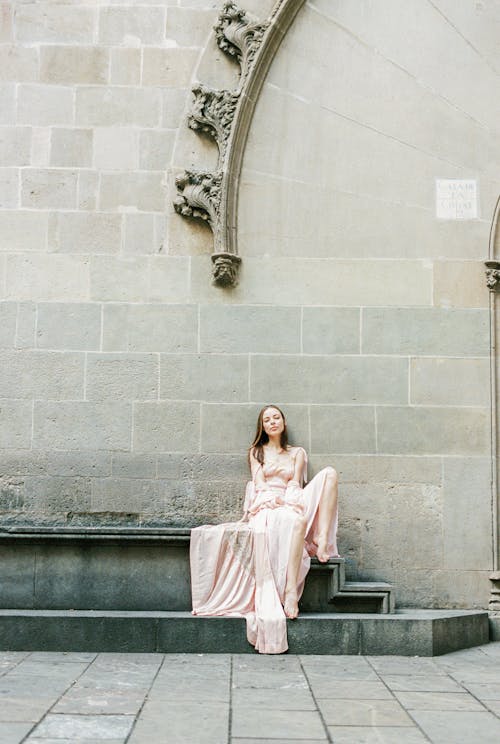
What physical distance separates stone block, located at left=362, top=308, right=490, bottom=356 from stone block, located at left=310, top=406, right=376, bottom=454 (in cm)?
61

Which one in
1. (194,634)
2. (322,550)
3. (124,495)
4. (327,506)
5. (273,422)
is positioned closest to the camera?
(194,634)

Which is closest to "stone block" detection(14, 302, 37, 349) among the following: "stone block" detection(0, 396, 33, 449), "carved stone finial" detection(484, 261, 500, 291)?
"stone block" detection(0, 396, 33, 449)

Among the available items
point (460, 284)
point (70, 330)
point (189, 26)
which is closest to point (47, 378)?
point (70, 330)

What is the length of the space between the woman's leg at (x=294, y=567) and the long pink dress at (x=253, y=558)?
0.05 m

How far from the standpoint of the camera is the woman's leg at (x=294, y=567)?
6711 mm

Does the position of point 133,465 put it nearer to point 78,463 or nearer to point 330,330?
point 78,463

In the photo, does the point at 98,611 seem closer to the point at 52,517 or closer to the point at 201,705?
the point at 52,517

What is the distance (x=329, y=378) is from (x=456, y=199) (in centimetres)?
215

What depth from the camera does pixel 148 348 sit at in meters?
8.05

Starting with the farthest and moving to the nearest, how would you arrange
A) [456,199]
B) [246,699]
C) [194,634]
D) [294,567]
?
[456,199] → [294,567] → [194,634] → [246,699]

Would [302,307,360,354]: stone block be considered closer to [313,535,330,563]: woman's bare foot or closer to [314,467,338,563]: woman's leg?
[314,467,338,563]: woman's leg

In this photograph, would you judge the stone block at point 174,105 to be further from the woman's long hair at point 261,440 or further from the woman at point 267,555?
the woman at point 267,555

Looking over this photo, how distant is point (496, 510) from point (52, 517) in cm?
409

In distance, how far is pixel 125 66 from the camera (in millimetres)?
8344
